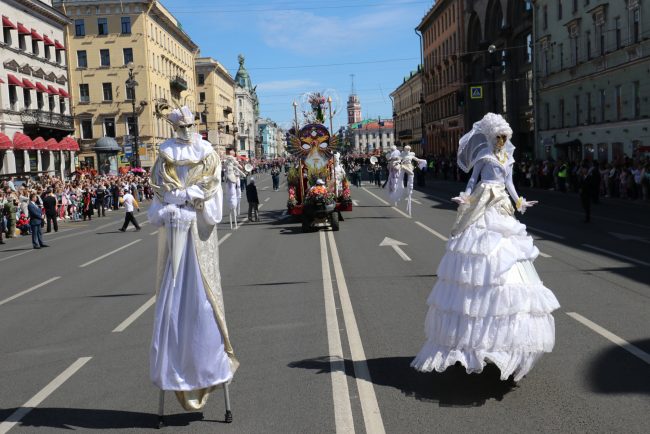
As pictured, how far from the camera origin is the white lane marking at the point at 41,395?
19.5 feet

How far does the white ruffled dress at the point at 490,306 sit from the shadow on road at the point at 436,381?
0.20m

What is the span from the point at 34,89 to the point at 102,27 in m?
28.4

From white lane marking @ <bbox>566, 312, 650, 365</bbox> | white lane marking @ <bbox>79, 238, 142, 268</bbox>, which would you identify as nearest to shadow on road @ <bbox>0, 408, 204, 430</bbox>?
white lane marking @ <bbox>566, 312, 650, 365</bbox>

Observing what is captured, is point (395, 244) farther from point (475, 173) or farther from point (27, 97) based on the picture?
point (27, 97)

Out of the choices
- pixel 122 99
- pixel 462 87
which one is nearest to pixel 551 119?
pixel 462 87

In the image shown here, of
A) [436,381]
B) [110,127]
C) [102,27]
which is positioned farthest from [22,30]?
[436,381]

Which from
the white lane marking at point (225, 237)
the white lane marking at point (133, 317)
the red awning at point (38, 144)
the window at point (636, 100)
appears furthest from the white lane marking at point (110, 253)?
the window at point (636, 100)

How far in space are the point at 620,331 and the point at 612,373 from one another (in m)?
1.71

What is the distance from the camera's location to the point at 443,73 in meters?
89.1

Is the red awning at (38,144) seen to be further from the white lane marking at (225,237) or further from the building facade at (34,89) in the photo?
the white lane marking at (225,237)

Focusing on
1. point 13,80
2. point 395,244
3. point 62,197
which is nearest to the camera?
point 395,244

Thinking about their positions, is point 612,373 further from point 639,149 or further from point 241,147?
point 241,147

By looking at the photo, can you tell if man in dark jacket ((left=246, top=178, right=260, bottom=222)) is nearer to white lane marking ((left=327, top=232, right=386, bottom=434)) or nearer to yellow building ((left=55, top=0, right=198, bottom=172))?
white lane marking ((left=327, top=232, right=386, bottom=434))

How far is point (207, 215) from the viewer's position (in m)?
5.79
